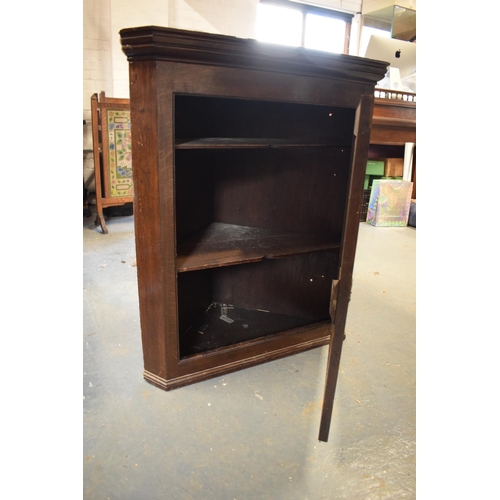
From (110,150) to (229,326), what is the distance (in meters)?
2.02

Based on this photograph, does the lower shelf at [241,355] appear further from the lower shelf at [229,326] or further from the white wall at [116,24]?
the white wall at [116,24]

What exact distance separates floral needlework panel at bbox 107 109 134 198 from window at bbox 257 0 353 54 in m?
2.36

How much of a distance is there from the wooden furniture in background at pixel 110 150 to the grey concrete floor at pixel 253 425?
1508 mm

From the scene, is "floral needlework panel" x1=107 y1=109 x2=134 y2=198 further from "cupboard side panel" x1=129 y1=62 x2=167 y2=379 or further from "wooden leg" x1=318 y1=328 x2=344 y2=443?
"wooden leg" x1=318 y1=328 x2=344 y2=443

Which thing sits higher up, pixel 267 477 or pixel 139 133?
pixel 139 133

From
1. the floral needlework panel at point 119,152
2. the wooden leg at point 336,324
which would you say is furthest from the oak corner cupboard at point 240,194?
the floral needlework panel at point 119,152

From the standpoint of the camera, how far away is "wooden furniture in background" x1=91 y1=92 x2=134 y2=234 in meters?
2.96

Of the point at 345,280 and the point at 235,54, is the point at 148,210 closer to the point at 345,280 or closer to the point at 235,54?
the point at 235,54

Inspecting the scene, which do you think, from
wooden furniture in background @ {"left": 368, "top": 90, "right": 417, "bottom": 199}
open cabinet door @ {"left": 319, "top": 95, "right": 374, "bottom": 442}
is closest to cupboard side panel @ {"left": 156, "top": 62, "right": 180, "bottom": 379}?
open cabinet door @ {"left": 319, "top": 95, "right": 374, "bottom": 442}

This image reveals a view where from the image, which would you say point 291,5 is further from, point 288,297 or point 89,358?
point 89,358

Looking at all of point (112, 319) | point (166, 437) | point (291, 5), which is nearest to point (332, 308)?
point (166, 437)

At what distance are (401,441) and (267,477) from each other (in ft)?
1.44
